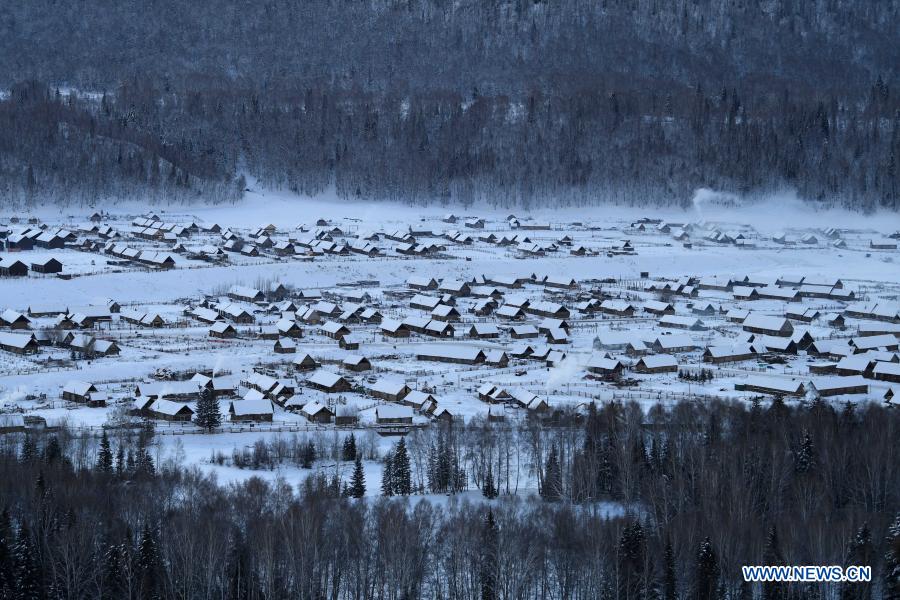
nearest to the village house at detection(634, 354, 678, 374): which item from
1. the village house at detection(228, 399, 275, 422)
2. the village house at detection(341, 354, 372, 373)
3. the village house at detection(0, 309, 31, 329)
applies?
the village house at detection(341, 354, 372, 373)

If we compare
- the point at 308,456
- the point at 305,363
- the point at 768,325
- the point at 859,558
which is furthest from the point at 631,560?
the point at 768,325

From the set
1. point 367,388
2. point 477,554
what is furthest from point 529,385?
point 477,554

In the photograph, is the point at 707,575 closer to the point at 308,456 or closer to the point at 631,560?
the point at 631,560

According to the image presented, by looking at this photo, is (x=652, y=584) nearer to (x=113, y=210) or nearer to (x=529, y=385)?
(x=529, y=385)

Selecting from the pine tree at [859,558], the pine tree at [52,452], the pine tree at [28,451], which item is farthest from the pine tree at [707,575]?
the pine tree at [28,451]

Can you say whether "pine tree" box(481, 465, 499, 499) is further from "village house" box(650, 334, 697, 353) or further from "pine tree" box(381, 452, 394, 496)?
"village house" box(650, 334, 697, 353)

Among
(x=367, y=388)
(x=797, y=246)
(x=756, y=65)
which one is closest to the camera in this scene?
(x=367, y=388)
